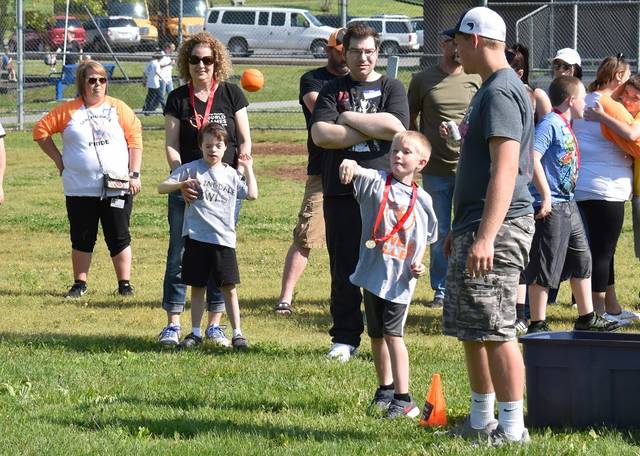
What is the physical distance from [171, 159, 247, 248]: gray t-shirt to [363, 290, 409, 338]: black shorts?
6.33 feet

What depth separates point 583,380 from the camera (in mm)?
5672

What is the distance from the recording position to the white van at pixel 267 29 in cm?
3606

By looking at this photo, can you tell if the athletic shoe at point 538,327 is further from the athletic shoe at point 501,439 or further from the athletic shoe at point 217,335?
the athletic shoe at point 501,439

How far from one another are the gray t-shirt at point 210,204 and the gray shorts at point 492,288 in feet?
9.66

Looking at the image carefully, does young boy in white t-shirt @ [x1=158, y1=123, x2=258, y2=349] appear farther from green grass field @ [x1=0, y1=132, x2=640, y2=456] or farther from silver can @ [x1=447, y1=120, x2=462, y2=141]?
silver can @ [x1=447, y1=120, x2=462, y2=141]

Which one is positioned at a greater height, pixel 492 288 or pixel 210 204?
pixel 210 204

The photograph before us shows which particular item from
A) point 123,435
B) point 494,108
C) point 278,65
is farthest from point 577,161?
point 278,65

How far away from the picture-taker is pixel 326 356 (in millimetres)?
7629

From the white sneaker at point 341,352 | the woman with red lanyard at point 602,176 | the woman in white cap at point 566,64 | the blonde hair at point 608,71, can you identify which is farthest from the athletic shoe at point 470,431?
the blonde hair at point 608,71

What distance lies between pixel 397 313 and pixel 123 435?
1529mm

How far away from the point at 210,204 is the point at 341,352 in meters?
1.36

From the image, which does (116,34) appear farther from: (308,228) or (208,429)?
(208,429)

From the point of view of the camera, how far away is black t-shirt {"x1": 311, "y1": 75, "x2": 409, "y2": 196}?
7.27 m

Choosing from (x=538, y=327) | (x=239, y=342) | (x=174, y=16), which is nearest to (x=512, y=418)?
(x=239, y=342)
